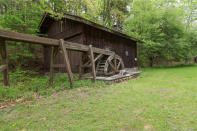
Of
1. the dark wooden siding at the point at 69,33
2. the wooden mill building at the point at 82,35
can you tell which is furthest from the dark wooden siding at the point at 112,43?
the dark wooden siding at the point at 69,33

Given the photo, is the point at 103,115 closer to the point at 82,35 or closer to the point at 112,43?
the point at 82,35

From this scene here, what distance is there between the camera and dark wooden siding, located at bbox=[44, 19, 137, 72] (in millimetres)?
7316

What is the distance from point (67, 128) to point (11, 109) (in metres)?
1.84

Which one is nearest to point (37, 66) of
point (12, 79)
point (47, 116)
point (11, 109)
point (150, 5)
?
point (12, 79)

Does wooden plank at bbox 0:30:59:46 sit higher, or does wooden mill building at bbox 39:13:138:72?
wooden mill building at bbox 39:13:138:72

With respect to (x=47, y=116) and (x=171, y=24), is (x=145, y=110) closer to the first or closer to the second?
(x=47, y=116)

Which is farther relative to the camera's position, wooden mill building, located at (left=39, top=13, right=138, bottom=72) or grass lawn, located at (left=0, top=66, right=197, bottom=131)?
wooden mill building, located at (left=39, top=13, right=138, bottom=72)

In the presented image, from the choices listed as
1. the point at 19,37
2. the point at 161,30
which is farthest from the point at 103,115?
the point at 161,30

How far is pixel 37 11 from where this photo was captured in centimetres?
891

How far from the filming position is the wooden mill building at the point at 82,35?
716 centimetres

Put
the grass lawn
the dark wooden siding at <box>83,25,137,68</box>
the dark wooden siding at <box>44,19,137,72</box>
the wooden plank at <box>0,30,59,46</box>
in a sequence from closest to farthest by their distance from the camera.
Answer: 1. the grass lawn
2. the wooden plank at <box>0,30,59,46</box>
3. the dark wooden siding at <box>44,19,137,72</box>
4. the dark wooden siding at <box>83,25,137,68</box>

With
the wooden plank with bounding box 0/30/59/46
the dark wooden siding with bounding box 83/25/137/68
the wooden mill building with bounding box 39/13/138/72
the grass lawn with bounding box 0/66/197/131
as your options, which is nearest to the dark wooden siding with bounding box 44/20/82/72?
the wooden mill building with bounding box 39/13/138/72

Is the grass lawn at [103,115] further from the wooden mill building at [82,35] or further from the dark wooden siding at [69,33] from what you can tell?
the wooden mill building at [82,35]

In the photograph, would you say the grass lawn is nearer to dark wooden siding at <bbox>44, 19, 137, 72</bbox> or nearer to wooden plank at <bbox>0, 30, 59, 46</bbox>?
wooden plank at <bbox>0, 30, 59, 46</bbox>
